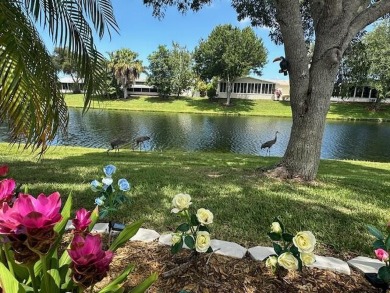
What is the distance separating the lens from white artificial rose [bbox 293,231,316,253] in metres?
1.57

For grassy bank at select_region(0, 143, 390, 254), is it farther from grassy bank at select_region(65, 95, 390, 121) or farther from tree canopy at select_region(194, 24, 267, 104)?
tree canopy at select_region(194, 24, 267, 104)

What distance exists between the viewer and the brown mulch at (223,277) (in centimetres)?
179

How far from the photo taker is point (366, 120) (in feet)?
96.5

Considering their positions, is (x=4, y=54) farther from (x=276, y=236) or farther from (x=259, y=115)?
(x=259, y=115)

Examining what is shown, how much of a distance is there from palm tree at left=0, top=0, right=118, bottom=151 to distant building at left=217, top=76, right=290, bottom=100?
124ft

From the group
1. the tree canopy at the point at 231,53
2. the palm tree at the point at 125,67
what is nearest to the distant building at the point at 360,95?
the tree canopy at the point at 231,53

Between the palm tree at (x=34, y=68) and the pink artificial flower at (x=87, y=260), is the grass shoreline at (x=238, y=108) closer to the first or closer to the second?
the palm tree at (x=34, y=68)

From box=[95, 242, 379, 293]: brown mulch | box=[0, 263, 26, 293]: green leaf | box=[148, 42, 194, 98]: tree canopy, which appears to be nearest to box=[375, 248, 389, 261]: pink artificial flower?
box=[95, 242, 379, 293]: brown mulch

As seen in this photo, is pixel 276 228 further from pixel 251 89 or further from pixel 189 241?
pixel 251 89

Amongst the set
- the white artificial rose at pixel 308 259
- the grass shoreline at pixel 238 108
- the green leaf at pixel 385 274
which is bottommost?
the grass shoreline at pixel 238 108

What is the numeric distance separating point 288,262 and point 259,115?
3122cm

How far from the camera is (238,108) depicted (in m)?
33.3

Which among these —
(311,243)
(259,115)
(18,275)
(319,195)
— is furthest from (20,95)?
(259,115)

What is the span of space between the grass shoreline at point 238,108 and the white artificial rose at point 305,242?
30.3 metres
